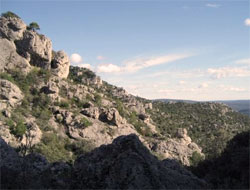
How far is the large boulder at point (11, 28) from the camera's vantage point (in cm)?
5188

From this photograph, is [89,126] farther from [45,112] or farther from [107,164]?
[107,164]

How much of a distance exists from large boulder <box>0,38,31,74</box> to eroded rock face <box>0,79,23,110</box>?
6.93 metres

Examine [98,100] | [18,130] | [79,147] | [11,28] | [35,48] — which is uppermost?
[11,28]

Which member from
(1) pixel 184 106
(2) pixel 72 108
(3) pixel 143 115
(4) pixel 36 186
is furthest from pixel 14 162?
(1) pixel 184 106

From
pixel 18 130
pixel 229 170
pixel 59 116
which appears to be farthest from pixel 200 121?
pixel 229 170

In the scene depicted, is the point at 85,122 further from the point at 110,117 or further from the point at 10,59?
→ the point at 10,59

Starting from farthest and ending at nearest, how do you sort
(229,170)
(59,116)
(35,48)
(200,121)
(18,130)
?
1. (200,121)
2. (35,48)
3. (59,116)
4. (18,130)
5. (229,170)

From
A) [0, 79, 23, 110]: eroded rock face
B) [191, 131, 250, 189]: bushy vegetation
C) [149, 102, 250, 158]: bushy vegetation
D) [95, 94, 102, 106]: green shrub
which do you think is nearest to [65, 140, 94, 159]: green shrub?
[0, 79, 23, 110]: eroded rock face

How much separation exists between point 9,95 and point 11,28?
56.9ft

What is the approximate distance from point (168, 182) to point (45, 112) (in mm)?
38788

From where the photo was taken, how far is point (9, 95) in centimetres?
4222

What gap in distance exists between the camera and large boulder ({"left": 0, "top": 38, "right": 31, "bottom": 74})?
163 feet

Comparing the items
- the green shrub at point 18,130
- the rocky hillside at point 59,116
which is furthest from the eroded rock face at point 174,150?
the green shrub at point 18,130

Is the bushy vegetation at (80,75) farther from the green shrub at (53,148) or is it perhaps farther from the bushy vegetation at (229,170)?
the bushy vegetation at (229,170)
